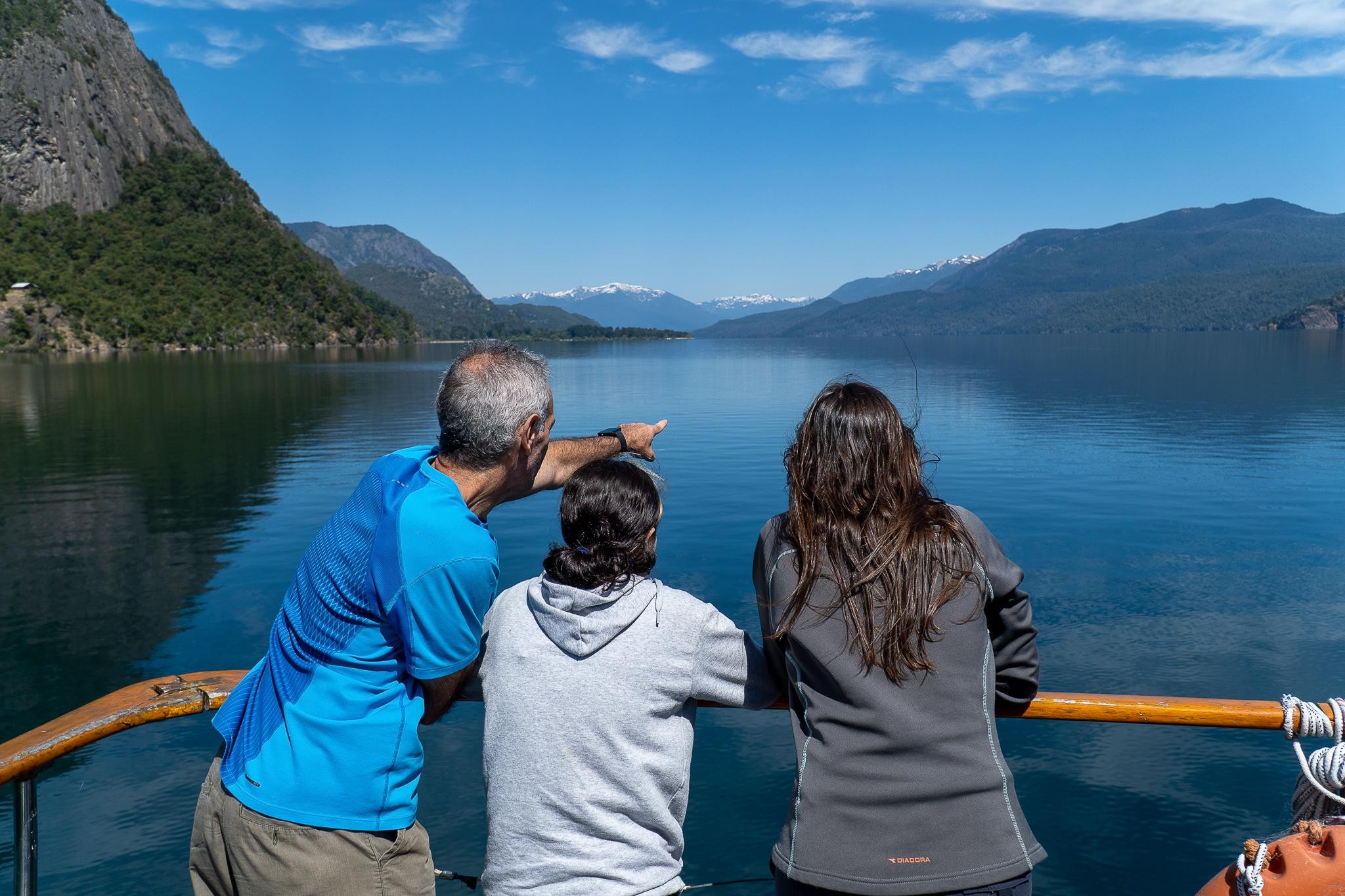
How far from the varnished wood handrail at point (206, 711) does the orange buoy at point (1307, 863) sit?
1.50ft

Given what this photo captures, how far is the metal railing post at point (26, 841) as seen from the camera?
2557mm

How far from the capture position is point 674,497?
786 inches

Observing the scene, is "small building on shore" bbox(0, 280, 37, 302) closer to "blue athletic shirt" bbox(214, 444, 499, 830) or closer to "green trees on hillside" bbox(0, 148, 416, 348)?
"green trees on hillside" bbox(0, 148, 416, 348)

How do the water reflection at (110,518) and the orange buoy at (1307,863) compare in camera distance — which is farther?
the water reflection at (110,518)

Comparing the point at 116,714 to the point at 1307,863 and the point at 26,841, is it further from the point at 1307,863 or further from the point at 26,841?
the point at 1307,863

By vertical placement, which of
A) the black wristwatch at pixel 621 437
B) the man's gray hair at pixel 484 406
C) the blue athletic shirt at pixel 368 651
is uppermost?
the man's gray hair at pixel 484 406

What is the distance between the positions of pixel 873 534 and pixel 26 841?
2546 mm

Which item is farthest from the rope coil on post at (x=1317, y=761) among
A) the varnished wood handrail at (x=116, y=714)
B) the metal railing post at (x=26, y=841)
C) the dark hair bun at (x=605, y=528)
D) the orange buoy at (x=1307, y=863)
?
the metal railing post at (x=26, y=841)

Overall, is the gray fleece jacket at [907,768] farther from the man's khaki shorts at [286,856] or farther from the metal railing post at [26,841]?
the metal railing post at [26,841]

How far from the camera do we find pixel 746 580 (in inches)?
539

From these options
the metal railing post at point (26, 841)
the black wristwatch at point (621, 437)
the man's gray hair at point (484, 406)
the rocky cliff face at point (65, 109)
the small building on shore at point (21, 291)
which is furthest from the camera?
the rocky cliff face at point (65, 109)

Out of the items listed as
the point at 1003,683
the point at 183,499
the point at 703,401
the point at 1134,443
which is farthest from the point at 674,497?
the point at 703,401

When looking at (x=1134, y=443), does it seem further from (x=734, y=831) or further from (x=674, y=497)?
(x=734, y=831)

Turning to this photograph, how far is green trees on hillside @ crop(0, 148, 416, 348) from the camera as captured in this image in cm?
12012
